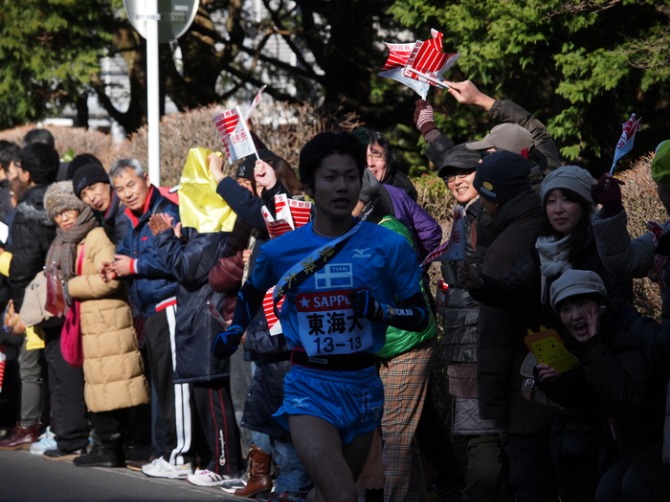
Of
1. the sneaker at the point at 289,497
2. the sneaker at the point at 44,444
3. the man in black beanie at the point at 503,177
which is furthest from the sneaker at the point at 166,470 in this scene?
the man in black beanie at the point at 503,177

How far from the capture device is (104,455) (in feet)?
32.7

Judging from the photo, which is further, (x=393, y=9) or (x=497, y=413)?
(x=393, y=9)

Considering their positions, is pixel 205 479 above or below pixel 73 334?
below

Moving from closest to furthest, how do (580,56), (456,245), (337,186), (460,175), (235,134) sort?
(337,186)
(456,245)
(460,175)
(235,134)
(580,56)

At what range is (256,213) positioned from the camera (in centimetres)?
818

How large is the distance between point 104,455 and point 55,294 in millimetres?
1321

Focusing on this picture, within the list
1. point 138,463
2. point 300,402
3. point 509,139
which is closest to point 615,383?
point 300,402

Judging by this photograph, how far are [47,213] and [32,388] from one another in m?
1.72

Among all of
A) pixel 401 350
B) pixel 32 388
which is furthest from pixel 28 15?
pixel 401 350

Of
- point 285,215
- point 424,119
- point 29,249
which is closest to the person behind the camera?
point 285,215

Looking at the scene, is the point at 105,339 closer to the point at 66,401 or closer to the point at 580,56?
the point at 66,401

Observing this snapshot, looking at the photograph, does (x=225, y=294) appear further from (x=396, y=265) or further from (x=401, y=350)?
(x=396, y=265)

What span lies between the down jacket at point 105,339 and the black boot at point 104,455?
340 mm

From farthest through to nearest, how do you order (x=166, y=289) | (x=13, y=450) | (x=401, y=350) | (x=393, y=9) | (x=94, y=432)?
(x=393, y=9), (x=13, y=450), (x=94, y=432), (x=166, y=289), (x=401, y=350)
